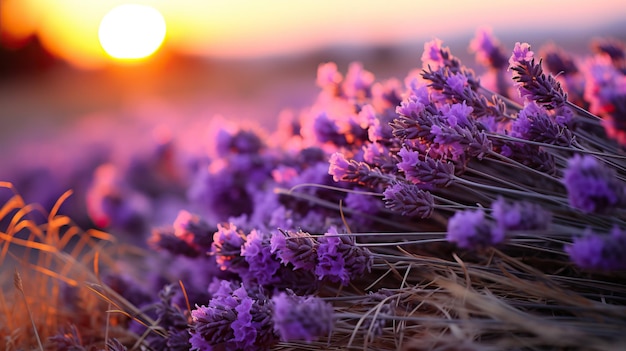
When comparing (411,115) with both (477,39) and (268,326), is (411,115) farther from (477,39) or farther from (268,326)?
(477,39)

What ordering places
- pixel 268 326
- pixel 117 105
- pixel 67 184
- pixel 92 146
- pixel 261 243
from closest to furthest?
pixel 268 326
pixel 261 243
pixel 67 184
pixel 92 146
pixel 117 105

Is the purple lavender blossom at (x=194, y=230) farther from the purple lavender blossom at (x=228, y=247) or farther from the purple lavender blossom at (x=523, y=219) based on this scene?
the purple lavender blossom at (x=523, y=219)

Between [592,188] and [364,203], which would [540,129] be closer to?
[592,188]

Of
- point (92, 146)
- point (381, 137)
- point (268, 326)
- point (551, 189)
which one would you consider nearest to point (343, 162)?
point (381, 137)

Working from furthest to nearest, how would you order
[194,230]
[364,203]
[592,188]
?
[194,230]
[364,203]
[592,188]

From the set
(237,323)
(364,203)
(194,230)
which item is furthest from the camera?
(194,230)

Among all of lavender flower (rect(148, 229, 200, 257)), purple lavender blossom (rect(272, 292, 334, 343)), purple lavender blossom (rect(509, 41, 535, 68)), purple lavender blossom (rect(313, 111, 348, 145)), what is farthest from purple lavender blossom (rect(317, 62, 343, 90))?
purple lavender blossom (rect(272, 292, 334, 343))

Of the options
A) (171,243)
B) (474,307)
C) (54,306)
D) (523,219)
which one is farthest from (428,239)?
(54,306)

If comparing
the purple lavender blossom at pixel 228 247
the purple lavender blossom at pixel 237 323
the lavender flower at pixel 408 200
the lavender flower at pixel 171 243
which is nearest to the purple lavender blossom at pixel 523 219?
the lavender flower at pixel 408 200
